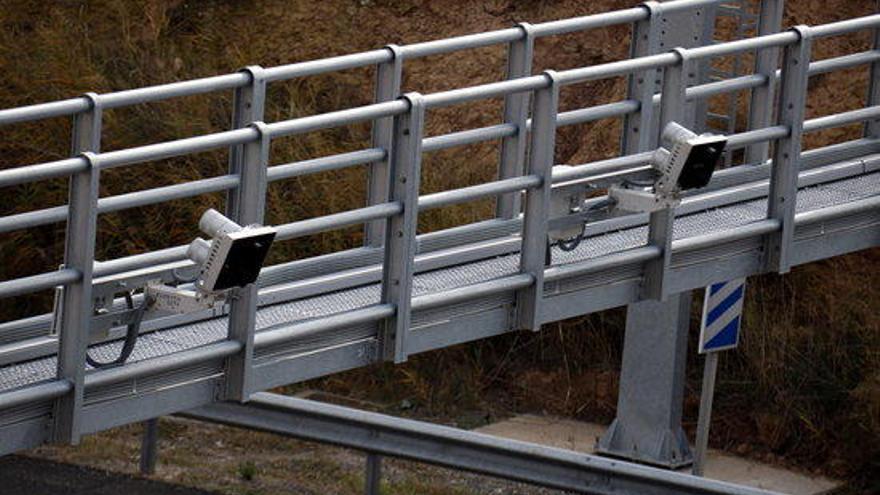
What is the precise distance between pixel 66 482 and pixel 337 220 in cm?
522

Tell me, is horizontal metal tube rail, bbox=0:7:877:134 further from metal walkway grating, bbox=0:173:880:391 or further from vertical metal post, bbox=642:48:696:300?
metal walkway grating, bbox=0:173:880:391

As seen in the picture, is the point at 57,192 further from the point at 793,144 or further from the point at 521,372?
the point at 793,144

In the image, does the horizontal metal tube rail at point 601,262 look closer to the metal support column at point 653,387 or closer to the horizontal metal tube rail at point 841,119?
the horizontal metal tube rail at point 841,119

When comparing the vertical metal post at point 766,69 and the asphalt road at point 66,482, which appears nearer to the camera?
the vertical metal post at point 766,69

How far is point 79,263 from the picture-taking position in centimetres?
750

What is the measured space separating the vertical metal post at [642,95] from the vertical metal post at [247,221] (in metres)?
2.69

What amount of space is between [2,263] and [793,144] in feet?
22.3

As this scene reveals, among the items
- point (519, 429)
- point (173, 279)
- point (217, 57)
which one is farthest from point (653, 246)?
point (217, 57)

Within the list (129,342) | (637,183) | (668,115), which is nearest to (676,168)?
(637,183)

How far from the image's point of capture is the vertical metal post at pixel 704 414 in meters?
12.8

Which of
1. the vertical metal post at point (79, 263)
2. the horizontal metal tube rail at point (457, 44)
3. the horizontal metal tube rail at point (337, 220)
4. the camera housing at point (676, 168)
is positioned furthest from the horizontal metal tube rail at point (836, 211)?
the vertical metal post at point (79, 263)

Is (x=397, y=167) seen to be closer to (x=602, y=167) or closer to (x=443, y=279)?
(x=443, y=279)

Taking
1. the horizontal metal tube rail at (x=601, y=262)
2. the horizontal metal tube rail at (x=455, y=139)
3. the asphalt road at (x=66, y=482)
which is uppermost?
the horizontal metal tube rail at (x=455, y=139)

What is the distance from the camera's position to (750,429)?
14.3 m
